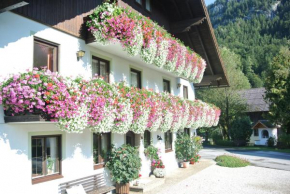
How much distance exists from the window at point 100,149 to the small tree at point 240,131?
28872 mm

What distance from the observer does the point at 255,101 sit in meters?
46.6

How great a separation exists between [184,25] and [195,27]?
1119mm

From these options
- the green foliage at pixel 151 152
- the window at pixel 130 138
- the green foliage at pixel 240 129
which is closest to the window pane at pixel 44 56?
the window at pixel 130 138

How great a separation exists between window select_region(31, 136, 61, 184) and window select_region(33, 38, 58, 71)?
85.9 inches

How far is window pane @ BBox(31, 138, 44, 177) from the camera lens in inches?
311

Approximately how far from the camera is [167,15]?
16.8 meters

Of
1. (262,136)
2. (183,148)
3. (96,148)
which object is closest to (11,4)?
(96,148)

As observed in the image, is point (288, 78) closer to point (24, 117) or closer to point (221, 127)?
point (221, 127)

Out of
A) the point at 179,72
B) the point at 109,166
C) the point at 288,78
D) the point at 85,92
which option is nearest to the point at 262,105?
the point at 288,78

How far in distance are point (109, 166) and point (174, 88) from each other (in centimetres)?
836

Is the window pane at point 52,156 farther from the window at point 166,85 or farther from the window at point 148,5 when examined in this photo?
the window at point 166,85

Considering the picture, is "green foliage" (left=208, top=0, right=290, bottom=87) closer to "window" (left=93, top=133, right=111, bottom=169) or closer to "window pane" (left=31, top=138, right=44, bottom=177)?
"window" (left=93, top=133, right=111, bottom=169)

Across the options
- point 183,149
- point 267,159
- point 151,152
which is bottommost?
point 267,159

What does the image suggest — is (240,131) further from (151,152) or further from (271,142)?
(151,152)
